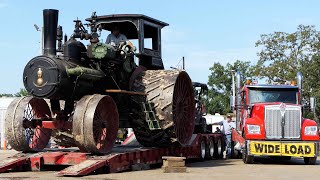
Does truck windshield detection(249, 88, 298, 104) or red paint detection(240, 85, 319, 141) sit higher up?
truck windshield detection(249, 88, 298, 104)

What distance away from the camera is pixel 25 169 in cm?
1286

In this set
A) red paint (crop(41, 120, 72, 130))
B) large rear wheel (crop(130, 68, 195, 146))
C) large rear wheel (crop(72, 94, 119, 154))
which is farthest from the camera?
large rear wheel (crop(130, 68, 195, 146))

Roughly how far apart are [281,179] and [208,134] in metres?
7.58

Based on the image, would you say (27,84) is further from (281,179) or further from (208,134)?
(208,134)

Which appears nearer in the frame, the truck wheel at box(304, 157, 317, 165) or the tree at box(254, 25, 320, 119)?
the truck wheel at box(304, 157, 317, 165)

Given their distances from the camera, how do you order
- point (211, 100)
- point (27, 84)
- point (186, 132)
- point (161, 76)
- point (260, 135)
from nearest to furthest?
point (27, 84)
point (161, 76)
point (186, 132)
point (260, 135)
point (211, 100)

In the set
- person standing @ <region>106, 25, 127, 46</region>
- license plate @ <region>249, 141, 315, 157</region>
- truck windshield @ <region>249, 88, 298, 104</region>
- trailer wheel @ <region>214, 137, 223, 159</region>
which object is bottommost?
trailer wheel @ <region>214, 137, 223, 159</region>

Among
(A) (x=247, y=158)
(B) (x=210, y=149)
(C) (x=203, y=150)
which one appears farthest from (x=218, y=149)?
(A) (x=247, y=158)

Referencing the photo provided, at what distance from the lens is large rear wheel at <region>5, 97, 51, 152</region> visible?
509 inches

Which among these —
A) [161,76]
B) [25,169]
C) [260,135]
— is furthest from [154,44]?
[25,169]

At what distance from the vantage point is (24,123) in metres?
13.0

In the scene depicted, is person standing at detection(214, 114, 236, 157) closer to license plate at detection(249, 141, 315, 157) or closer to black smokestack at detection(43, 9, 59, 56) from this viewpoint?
license plate at detection(249, 141, 315, 157)

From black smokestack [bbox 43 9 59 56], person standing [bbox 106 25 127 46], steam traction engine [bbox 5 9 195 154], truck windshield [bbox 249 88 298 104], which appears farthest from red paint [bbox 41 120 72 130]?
truck windshield [bbox 249 88 298 104]

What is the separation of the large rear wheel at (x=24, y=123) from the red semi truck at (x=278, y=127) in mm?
6013
